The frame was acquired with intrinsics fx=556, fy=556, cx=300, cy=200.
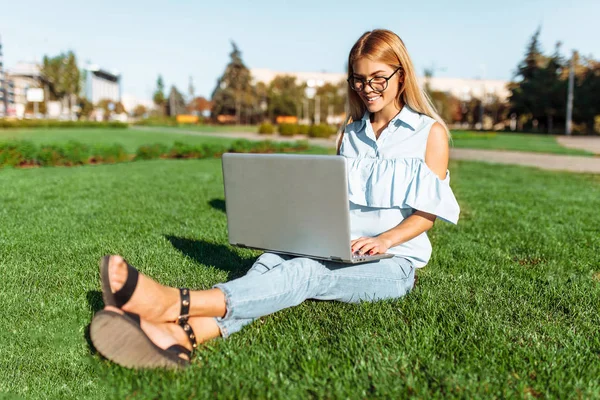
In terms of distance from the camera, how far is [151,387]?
77.9 inches

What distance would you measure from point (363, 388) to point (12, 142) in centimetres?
1193

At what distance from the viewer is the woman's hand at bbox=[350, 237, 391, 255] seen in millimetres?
2514

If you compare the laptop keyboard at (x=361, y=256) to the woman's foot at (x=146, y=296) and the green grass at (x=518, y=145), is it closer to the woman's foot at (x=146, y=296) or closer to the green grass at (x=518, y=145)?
the woman's foot at (x=146, y=296)

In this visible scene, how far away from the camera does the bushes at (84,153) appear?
1166cm

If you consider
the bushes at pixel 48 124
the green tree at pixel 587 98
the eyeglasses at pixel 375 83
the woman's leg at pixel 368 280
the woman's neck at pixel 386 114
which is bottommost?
the woman's leg at pixel 368 280

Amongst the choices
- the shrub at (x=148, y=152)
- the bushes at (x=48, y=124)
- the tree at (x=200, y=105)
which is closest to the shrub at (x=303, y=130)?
the shrub at (x=148, y=152)

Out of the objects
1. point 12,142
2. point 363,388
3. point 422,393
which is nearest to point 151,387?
point 363,388

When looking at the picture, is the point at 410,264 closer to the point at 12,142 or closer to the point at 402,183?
the point at 402,183

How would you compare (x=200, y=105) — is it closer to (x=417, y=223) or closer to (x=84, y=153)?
(x=84, y=153)

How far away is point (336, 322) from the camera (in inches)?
103

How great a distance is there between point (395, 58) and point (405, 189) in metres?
0.65

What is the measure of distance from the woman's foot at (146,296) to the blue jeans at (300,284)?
0.22 meters

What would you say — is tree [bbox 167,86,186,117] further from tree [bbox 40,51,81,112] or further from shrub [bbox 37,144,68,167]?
shrub [bbox 37,144,68,167]

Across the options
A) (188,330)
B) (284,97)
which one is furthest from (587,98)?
(188,330)
